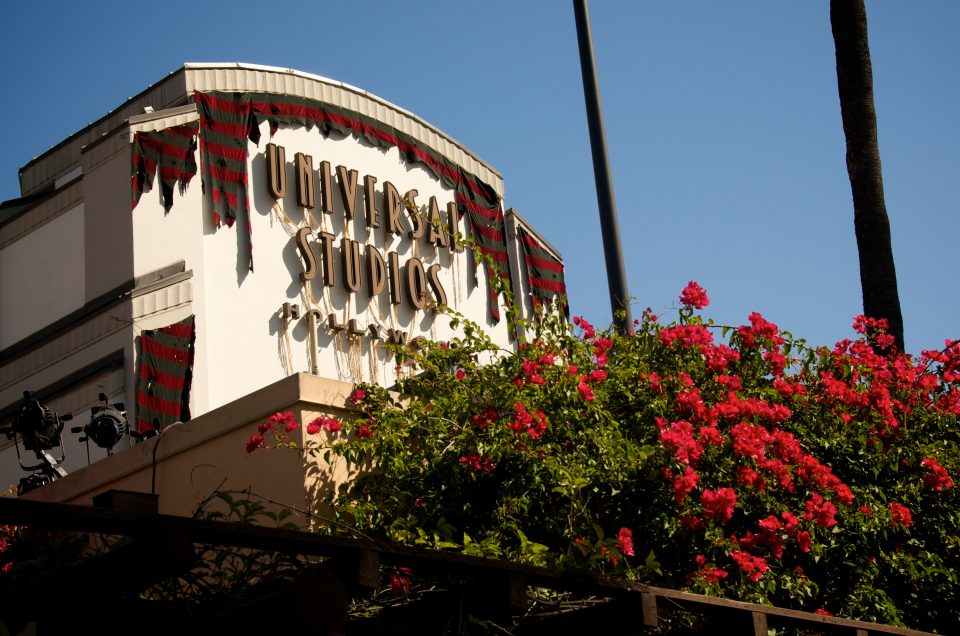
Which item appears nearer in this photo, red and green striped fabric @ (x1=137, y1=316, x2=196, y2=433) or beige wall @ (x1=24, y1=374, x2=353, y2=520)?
beige wall @ (x1=24, y1=374, x2=353, y2=520)

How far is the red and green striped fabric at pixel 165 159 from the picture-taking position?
63.2 feet

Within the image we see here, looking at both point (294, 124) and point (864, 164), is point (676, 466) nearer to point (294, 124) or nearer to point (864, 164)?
point (864, 164)

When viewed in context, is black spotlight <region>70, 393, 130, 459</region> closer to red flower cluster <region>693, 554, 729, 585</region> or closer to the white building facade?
the white building facade

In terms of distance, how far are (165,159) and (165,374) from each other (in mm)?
3654

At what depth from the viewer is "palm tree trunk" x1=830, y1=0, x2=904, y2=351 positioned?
1298cm

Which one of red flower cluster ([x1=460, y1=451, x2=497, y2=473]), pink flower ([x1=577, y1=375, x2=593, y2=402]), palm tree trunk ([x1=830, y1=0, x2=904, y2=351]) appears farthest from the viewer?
palm tree trunk ([x1=830, y1=0, x2=904, y2=351])

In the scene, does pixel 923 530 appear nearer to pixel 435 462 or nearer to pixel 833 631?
pixel 833 631

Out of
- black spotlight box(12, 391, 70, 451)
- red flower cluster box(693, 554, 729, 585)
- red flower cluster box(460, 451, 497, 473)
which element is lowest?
red flower cluster box(693, 554, 729, 585)

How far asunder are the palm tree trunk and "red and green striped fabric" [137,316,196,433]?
10.2m

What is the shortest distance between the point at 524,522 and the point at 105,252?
12.8 meters

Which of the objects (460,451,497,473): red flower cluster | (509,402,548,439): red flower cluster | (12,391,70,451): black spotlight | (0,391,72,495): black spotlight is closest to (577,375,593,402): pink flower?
(509,402,548,439): red flower cluster

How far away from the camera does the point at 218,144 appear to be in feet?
A: 68.0

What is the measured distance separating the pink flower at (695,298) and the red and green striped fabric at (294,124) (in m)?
7.55

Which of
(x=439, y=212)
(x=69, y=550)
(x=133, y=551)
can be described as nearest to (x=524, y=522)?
(x=69, y=550)
